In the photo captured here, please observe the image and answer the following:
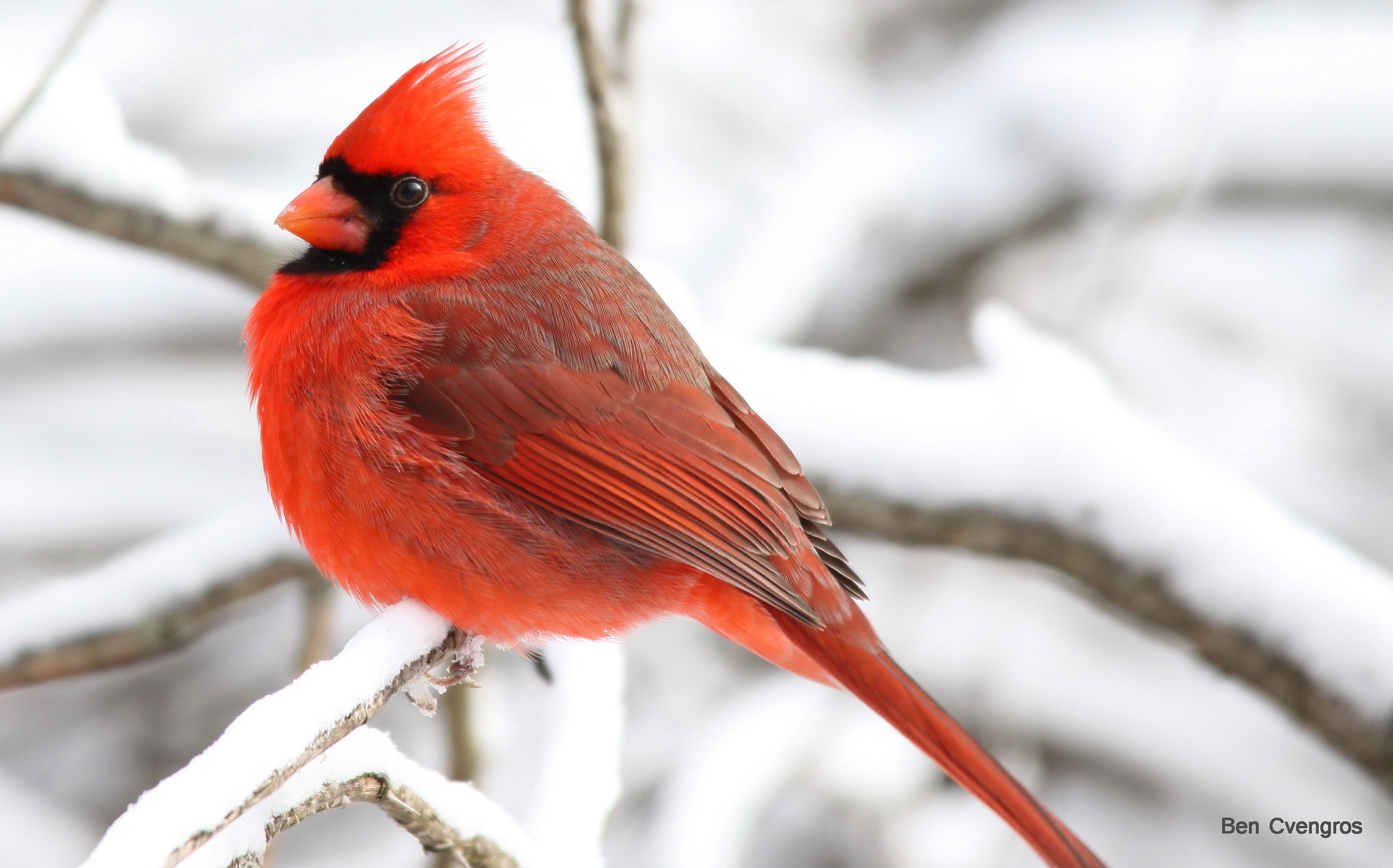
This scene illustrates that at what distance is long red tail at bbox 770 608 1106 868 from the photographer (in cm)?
162

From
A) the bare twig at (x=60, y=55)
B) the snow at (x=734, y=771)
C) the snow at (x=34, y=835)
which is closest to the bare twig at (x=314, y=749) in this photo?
the bare twig at (x=60, y=55)

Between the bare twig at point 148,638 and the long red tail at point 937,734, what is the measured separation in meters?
1.13

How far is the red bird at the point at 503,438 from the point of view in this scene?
5.69 ft

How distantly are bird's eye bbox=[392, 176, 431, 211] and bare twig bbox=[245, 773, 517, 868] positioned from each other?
882 mm

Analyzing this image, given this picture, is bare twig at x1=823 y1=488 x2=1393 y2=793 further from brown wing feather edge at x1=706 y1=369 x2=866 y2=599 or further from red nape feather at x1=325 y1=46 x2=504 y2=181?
red nape feather at x1=325 y1=46 x2=504 y2=181

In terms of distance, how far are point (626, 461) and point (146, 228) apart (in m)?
1.33

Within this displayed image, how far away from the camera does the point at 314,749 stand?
1.18 m

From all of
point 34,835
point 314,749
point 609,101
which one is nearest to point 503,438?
point 314,749

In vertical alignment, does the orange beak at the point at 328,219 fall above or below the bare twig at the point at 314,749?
above

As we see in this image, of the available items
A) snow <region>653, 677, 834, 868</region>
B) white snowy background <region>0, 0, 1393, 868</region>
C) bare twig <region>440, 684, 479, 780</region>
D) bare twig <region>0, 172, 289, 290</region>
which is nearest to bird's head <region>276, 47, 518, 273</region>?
white snowy background <region>0, 0, 1393, 868</region>

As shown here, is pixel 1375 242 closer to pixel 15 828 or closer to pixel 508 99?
pixel 508 99

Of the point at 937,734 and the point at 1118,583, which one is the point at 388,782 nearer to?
the point at 937,734

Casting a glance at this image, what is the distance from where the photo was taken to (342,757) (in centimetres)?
132

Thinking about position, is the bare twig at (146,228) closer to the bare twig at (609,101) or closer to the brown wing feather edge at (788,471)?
the bare twig at (609,101)
